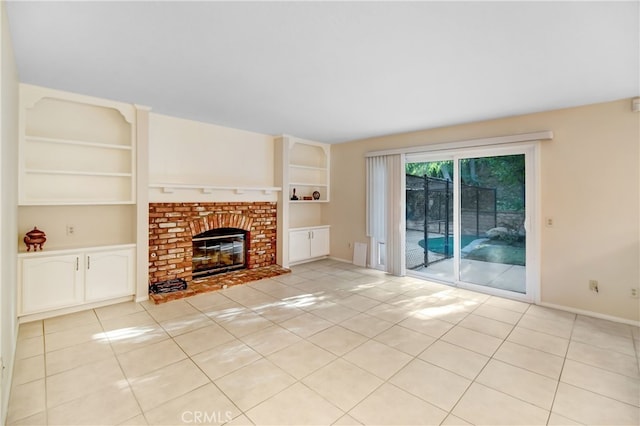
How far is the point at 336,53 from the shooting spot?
2402 millimetres

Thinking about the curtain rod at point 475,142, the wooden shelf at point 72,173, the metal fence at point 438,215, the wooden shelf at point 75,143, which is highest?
the curtain rod at point 475,142

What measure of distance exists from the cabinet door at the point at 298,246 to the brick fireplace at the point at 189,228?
49 centimetres

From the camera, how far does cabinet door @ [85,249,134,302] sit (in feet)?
11.6

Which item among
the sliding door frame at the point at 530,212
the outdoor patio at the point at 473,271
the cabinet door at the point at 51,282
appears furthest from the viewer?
the outdoor patio at the point at 473,271

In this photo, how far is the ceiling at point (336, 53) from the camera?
190cm

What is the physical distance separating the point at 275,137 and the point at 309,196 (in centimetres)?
146

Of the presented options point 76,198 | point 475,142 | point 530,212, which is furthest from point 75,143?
point 530,212

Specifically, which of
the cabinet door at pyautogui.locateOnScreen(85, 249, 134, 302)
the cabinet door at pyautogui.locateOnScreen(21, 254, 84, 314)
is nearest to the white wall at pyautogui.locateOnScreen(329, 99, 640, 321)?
the cabinet door at pyautogui.locateOnScreen(85, 249, 134, 302)

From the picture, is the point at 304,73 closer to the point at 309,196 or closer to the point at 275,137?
the point at 275,137

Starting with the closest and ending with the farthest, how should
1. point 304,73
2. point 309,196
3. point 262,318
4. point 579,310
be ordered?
point 304,73 → point 262,318 → point 579,310 → point 309,196

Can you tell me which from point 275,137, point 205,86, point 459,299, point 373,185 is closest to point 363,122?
point 373,185

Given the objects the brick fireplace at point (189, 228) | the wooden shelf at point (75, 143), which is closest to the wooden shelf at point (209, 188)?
the brick fireplace at point (189, 228)

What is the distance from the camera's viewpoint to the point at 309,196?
6480 mm

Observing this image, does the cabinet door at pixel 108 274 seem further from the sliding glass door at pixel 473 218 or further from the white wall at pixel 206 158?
the sliding glass door at pixel 473 218
